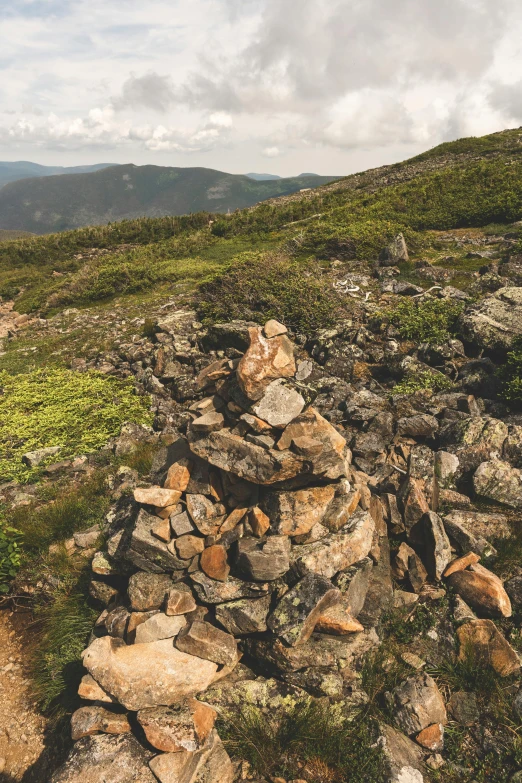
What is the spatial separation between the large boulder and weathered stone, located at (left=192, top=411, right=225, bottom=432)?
9634 mm

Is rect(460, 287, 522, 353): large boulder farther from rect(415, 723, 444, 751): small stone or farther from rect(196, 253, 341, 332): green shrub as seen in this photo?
rect(415, 723, 444, 751): small stone

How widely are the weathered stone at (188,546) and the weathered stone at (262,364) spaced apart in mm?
2444

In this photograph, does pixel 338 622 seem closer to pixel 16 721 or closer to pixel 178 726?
pixel 178 726

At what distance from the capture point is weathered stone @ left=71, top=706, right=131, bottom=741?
16.3 feet

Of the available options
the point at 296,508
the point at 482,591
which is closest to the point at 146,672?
the point at 296,508

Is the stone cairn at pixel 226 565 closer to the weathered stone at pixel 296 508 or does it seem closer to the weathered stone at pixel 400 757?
the weathered stone at pixel 296 508

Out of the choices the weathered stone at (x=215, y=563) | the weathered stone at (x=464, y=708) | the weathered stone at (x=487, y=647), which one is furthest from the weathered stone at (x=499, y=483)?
the weathered stone at (x=215, y=563)

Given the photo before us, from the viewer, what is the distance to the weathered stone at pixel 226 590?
19.2ft

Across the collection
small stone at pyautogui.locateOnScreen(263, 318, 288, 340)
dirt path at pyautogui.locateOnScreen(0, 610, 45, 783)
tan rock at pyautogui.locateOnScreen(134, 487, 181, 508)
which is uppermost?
small stone at pyautogui.locateOnScreen(263, 318, 288, 340)

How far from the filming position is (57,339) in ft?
68.1

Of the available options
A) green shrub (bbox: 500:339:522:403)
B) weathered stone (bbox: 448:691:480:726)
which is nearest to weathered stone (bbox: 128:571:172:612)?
weathered stone (bbox: 448:691:480:726)

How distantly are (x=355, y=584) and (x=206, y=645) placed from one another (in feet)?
7.55

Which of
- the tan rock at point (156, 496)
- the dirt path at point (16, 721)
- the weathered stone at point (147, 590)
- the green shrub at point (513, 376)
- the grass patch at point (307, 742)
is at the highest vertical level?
the green shrub at point (513, 376)

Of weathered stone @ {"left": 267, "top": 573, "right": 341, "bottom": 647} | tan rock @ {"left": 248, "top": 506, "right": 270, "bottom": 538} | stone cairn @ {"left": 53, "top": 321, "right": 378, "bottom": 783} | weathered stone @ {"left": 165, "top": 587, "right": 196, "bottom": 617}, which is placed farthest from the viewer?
tan rock @ {"left": 248, "top": 506, "right": 270, "bottom": 538}
